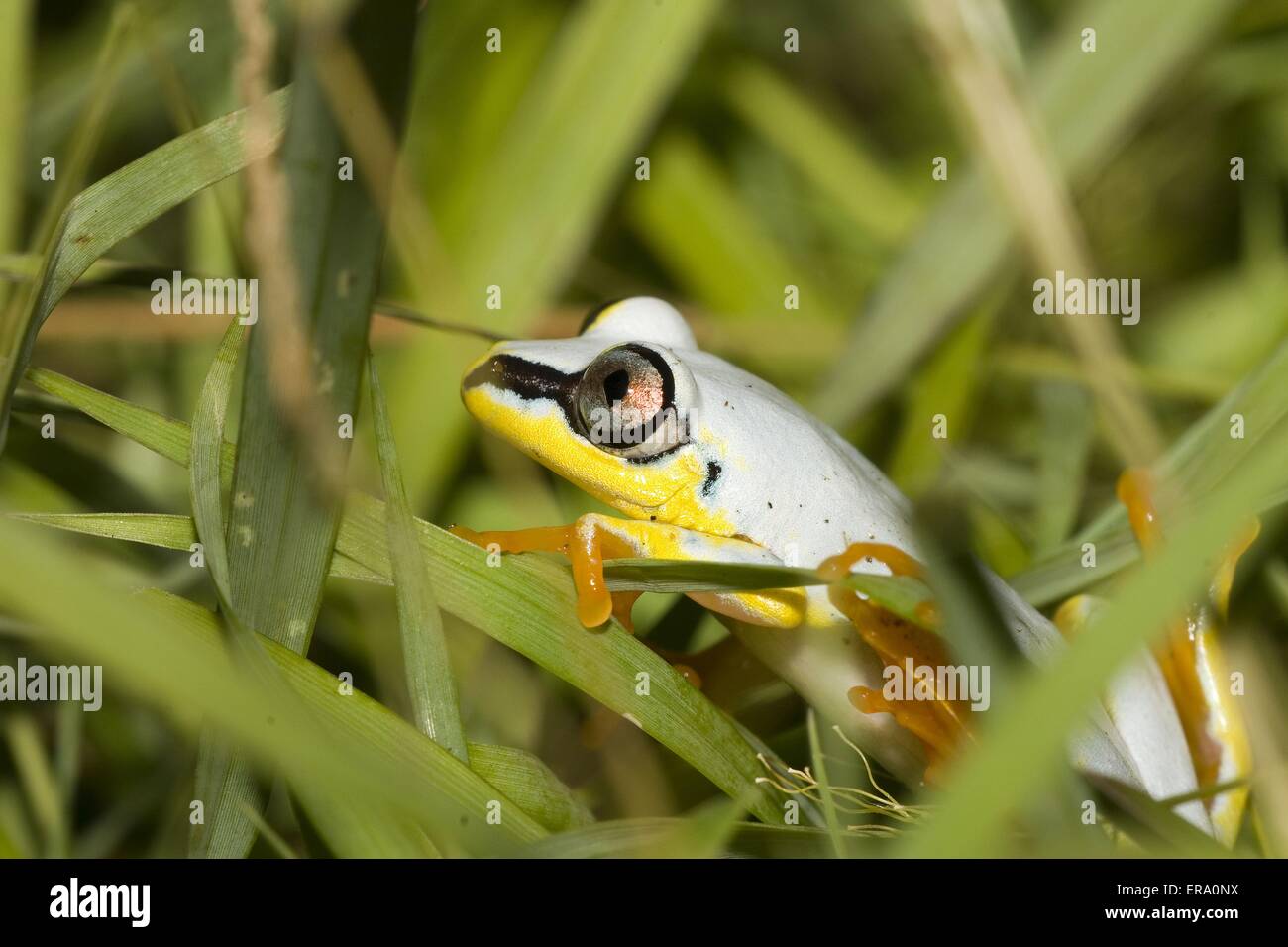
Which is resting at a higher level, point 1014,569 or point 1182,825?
point 1014,569

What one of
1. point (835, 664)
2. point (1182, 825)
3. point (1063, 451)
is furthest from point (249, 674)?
point (1063, 451)

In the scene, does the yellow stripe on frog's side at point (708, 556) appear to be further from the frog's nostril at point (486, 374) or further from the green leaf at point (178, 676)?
the green leaf at point (178, 676)

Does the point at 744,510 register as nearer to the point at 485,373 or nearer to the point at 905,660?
the point at 905,660

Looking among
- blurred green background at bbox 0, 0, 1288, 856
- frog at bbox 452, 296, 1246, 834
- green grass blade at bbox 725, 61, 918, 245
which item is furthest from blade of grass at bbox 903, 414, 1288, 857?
green grass blade at bbox 725, 61, 918, 245

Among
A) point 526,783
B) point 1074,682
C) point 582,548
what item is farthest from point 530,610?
point 1074,682

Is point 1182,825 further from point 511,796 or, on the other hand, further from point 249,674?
point 249,674

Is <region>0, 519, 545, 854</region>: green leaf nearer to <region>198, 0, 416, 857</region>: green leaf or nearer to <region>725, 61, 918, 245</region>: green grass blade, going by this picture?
<region>198, 0, 416, 857</region>: green leaf
